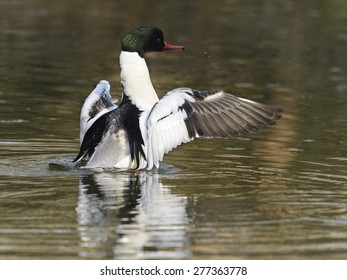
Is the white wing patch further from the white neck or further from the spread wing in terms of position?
the white neck

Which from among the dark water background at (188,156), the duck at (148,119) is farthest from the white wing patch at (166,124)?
the dark water background at (188,156)

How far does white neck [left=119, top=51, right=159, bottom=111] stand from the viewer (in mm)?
11734

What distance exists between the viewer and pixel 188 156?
12.4m

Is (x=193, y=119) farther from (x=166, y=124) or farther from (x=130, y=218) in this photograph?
(x=130, y=218)

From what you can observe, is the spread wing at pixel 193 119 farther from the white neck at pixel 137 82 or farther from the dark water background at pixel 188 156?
the white neck at pixel 137 82

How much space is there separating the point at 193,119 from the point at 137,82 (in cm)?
99

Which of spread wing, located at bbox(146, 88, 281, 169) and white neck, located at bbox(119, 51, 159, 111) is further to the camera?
white neck, located at bbox(119, 51, 159, 111)

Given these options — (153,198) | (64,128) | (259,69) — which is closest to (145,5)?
(259,69)

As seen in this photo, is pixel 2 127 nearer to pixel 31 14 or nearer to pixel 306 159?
pixel 306 159

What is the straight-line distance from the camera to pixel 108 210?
9.72 metres

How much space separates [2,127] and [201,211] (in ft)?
15.7

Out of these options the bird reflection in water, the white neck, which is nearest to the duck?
the white neck

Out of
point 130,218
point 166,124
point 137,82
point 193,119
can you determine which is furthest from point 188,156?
point 130,218

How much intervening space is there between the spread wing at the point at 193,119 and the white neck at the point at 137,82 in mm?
654
